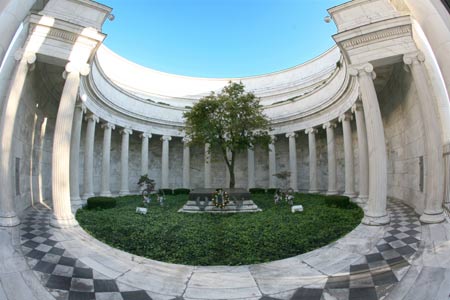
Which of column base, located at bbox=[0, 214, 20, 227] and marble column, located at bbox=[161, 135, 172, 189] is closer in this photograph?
column base, located at bbox=[0, 214, 20, 227]

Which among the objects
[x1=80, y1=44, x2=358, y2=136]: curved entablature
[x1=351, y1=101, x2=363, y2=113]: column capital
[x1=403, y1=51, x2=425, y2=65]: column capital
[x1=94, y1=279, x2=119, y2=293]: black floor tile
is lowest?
[x1=94, y1=279, x2=119, y2=293]: black floor tile

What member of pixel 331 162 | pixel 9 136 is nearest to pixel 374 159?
pixel 331 162

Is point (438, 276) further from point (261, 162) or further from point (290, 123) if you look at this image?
point (261, 162)

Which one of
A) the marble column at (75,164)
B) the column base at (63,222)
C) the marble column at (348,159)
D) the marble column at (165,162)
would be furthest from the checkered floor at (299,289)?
the marble column at (165,162)

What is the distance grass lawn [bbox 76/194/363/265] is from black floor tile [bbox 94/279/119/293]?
181 centimetres

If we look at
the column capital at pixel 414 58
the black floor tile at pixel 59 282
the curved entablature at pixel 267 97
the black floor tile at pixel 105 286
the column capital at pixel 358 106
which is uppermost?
the curved entablature at pixel 267 97

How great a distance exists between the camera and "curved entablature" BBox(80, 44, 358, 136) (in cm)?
1762

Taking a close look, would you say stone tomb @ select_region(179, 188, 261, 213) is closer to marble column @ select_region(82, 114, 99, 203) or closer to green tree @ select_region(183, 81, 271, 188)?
green tree @ select_region(183, 81, 271, 188)

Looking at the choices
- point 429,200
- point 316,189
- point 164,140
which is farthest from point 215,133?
point 429,200

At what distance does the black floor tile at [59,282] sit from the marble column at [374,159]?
10.2 metres

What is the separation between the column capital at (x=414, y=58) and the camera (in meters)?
9.25

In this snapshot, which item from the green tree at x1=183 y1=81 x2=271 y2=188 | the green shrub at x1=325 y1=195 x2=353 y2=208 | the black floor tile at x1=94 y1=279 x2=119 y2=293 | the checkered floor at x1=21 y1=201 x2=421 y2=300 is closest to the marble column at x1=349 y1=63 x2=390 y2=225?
the checkered floor at x1=21 y1=201 x2=421 y2=300

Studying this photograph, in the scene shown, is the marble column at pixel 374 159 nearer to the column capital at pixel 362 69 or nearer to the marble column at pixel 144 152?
the column capital at pixel 362 69

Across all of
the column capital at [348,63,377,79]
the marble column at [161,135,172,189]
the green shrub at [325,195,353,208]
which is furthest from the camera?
the marble column at [161,135,172,189]
